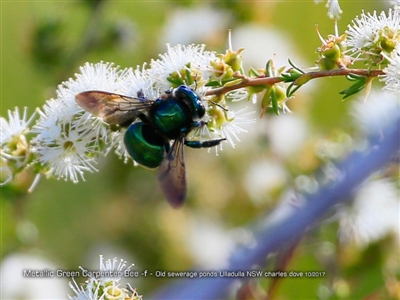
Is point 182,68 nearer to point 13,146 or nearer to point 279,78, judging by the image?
point 279,78

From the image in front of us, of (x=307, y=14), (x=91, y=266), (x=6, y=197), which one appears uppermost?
(x=307, y=14)

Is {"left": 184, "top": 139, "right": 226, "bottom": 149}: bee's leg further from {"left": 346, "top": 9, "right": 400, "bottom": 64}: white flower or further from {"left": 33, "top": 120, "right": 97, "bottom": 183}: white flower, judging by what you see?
{"left": 346, "top": 9, "right": 400, "bottom": 64}: white flower

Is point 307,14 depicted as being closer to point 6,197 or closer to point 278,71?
point 6,197

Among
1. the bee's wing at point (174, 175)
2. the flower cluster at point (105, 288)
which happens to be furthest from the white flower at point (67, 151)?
the flower cluster at point (105, 288)

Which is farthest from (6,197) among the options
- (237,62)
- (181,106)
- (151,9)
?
(151,9)

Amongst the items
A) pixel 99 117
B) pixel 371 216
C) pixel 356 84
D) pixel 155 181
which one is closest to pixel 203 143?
pixel 99 117

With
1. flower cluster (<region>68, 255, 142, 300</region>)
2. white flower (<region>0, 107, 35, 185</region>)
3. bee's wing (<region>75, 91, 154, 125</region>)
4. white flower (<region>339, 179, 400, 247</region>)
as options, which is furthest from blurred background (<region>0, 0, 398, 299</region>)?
flower cluster (<region>68, 255, 142, 300</region>)
